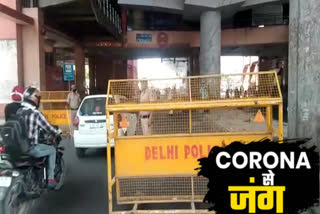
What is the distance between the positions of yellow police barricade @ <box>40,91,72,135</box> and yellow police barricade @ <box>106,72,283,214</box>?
8.27m

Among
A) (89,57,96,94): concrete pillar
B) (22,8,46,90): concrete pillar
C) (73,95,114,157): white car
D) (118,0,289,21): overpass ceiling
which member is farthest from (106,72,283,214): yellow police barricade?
(89,57,96,94): concrete pillar

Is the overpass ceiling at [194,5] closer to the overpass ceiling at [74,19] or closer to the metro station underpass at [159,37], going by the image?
the metro station underpass at [159,37]

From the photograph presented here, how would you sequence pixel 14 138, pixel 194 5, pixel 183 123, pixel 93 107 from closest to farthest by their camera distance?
pixel 14 138, pixel 183 123, pixel 93 107, pixel 194 5

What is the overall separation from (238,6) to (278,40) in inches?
237

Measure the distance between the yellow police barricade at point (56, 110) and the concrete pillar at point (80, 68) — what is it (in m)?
11.8

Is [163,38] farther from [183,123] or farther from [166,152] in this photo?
[166,152]

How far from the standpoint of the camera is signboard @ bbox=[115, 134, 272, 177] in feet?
15.1

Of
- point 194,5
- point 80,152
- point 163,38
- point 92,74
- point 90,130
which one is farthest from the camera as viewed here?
point 92,74

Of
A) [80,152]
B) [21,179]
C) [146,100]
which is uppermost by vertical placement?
[146,100]

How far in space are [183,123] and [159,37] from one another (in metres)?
20.2

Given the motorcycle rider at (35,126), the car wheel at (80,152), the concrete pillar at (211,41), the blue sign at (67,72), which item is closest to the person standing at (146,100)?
the motorcycle rider at (35,126)

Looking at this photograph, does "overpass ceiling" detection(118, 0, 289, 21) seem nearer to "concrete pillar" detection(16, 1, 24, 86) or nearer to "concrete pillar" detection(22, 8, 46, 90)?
"concrete pillar" detection(22, 8, 46, 90)

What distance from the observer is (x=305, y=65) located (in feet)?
13.9

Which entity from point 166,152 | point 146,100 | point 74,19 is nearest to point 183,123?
point 166,152
